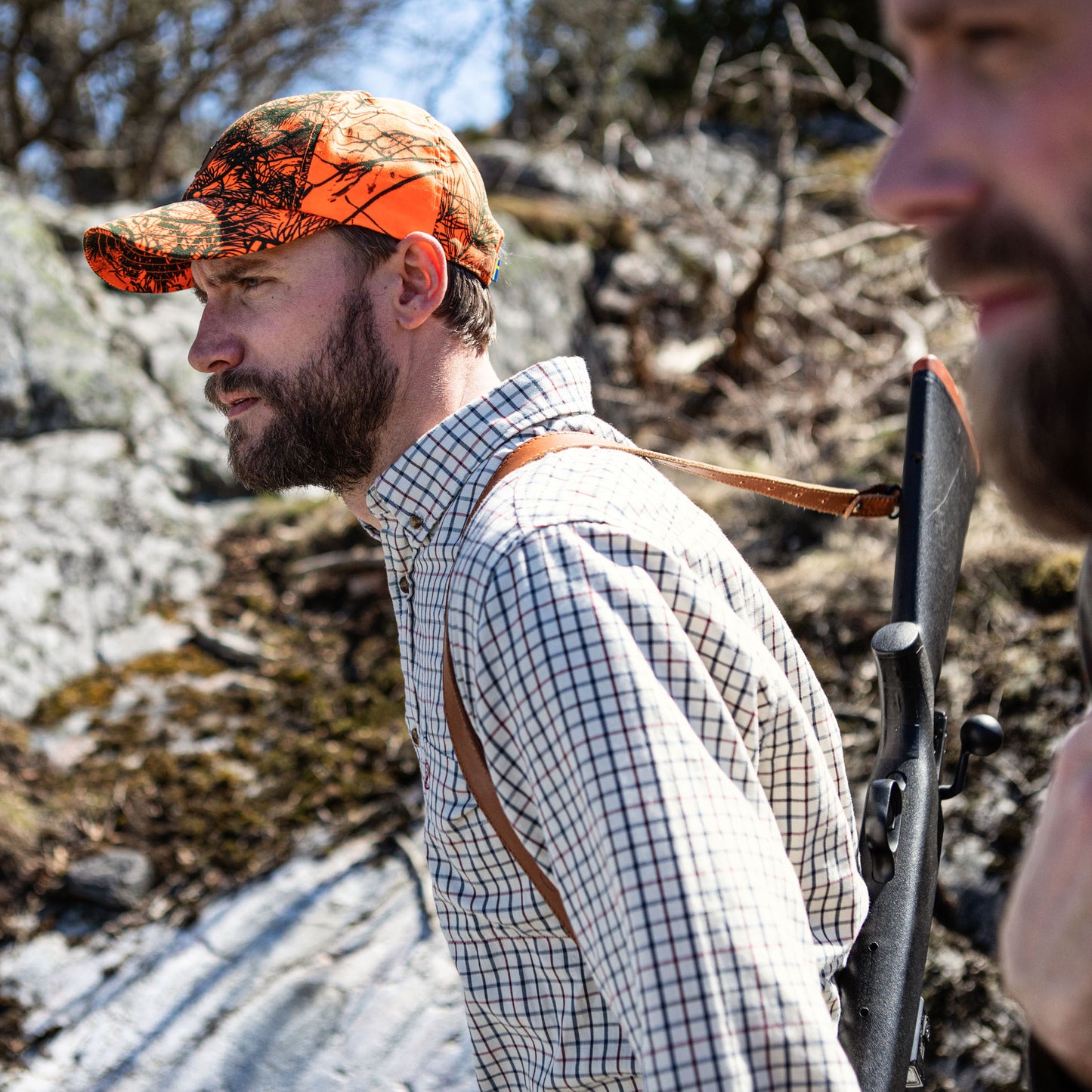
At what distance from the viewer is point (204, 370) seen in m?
1.65

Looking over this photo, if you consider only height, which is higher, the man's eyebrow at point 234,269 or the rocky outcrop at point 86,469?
the man's eyebrow at point 234,269

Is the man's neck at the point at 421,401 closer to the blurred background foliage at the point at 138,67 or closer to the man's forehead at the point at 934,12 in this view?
the man's forehead at the point at 934,12

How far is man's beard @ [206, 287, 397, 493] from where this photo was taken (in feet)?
5.07

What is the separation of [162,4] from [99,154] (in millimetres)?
1289

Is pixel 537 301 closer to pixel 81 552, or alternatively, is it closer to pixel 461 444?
pixel 81 552

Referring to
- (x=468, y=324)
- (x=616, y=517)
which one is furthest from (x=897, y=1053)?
(x=468, y=324)

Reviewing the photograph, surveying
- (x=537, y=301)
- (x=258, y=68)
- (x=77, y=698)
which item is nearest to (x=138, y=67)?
(x=258, y=68)

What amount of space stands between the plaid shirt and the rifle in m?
0.09

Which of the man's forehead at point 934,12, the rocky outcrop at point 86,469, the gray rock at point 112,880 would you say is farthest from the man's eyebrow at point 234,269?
the rocky outcrop at point 86,469

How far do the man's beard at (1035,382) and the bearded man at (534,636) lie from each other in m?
0.41

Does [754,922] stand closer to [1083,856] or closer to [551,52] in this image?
[1083,856]

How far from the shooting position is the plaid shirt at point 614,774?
3.03ft

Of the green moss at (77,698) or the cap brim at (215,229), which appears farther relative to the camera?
the green moss at (77,698)

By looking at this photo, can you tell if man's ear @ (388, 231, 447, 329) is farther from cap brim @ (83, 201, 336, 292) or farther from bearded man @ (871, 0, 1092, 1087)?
bearded man @ (871, 0, 1092, 1087)
